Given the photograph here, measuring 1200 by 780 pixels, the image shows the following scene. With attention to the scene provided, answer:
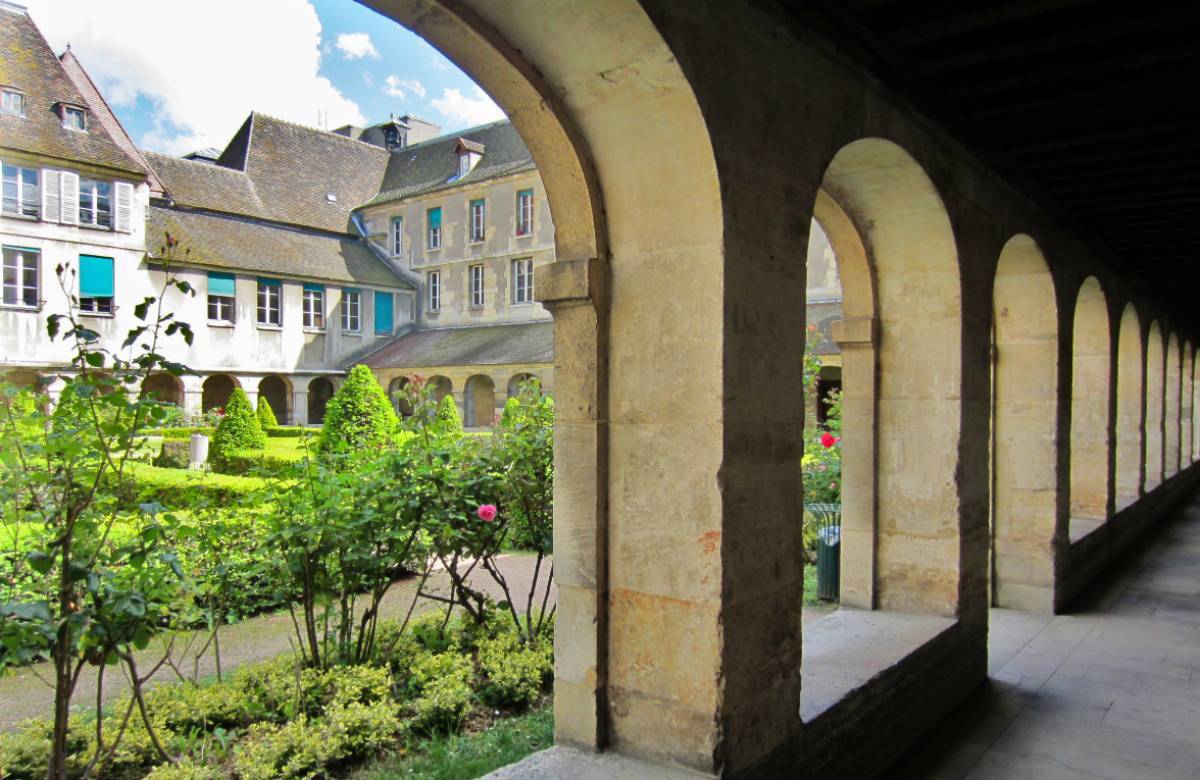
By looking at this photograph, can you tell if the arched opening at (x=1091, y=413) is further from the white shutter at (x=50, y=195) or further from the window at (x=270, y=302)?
the window at (x=270, y=302)

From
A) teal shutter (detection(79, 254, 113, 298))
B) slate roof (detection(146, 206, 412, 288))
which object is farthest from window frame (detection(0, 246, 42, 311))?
slate roof (detection(146, 206, 412, 288))

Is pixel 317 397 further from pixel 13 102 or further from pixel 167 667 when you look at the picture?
pixel 167 667

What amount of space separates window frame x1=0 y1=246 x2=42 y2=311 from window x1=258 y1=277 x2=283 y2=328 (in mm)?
A: 5635

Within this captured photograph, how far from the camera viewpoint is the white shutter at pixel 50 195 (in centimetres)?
1791

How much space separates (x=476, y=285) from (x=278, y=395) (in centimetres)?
712

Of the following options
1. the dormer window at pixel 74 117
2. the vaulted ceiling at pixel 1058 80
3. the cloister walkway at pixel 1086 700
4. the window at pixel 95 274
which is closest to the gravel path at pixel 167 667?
the cloister walkway at pixel 1086 700

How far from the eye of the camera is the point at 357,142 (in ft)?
102

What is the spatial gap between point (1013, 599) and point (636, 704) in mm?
3841

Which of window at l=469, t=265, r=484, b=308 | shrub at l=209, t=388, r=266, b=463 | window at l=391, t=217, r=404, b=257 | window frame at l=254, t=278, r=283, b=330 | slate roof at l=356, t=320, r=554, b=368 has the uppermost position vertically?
window at l=391, t=217, r=404, b=257

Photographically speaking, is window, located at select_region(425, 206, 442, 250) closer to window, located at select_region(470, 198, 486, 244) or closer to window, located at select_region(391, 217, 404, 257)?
window, located at select_region(391, 217, 404, 257)

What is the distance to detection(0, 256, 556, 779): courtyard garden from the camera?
236cm

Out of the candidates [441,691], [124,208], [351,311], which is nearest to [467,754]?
[441,691]

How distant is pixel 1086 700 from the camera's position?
11.8 feet

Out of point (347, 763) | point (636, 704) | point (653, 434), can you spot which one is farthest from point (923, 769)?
point (347, 763)
